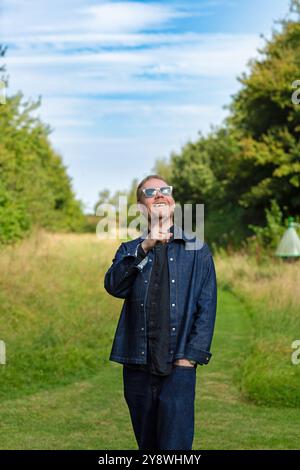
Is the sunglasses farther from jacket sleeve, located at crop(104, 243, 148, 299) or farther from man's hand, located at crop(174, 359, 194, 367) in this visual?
man's hand, located at crop(174, 359, 194, 367)

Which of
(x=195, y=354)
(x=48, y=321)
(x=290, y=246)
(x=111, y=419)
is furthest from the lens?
(x=290, y=246)

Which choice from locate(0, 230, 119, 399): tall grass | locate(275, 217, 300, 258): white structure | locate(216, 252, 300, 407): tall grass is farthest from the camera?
locate(275, 217, 300, 258): white structure

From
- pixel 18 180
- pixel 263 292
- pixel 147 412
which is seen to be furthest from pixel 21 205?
pixel 147 412

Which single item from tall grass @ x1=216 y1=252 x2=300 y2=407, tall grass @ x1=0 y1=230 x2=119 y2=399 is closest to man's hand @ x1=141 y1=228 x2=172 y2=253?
tall grass @ x1=216 y1=252 x2=300 y2=407

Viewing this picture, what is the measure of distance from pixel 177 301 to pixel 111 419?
423cm

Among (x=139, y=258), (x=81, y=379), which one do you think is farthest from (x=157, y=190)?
(x=81, y=379)

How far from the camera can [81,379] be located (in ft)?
35.2

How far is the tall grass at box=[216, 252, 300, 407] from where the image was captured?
971 cm

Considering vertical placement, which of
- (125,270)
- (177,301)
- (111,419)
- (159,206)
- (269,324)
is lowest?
(111,419)

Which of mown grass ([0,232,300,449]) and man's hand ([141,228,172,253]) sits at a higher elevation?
man's hand ([141,228,172,253])

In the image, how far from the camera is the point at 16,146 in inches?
1484

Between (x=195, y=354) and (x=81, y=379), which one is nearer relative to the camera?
(x=195, y=354)

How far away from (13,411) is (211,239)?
3323 centimetres

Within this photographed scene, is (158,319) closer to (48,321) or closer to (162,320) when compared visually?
(162,320)
